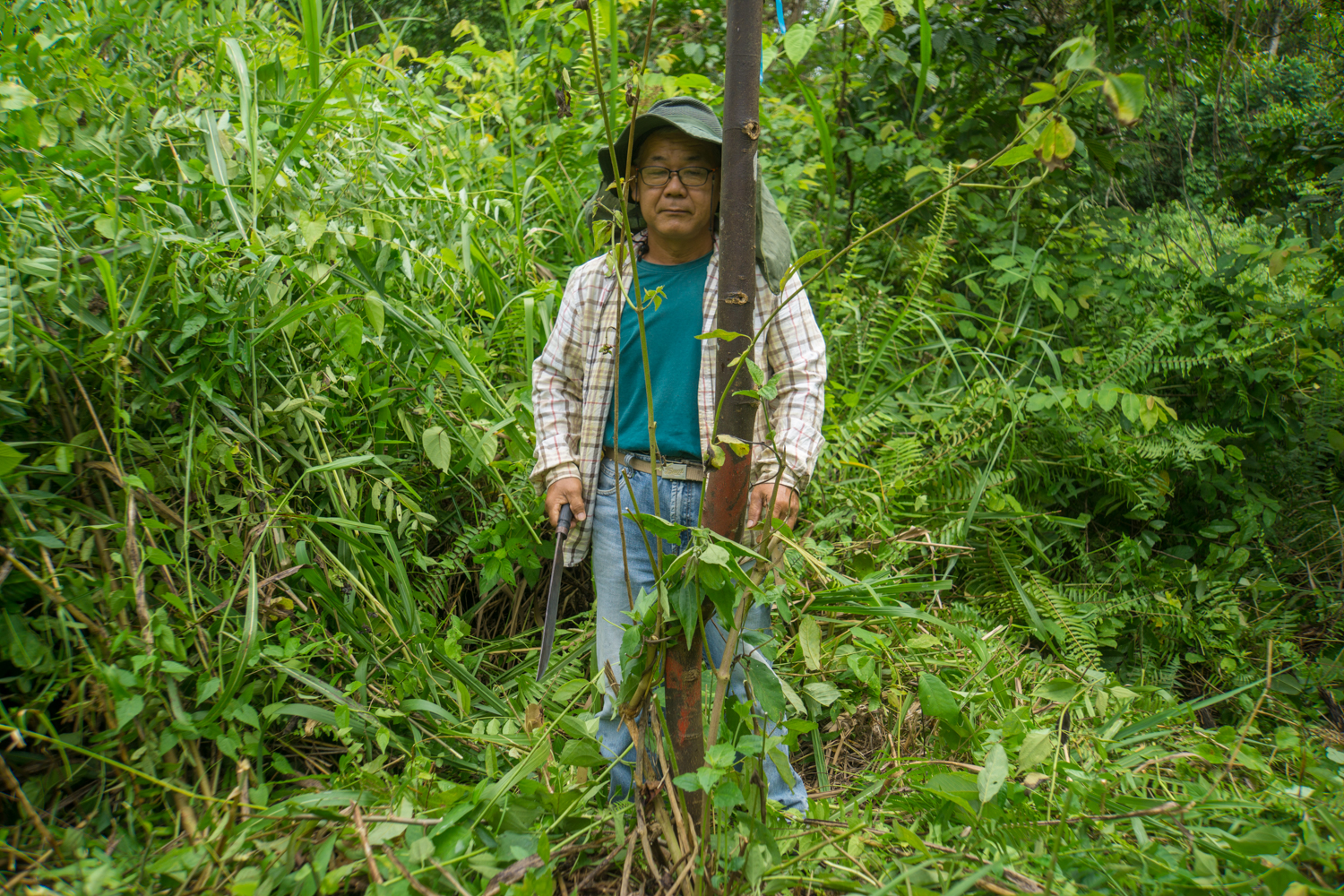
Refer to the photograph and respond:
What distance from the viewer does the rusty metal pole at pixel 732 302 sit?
3.91 feet

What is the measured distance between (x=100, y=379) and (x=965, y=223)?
3.59 meters

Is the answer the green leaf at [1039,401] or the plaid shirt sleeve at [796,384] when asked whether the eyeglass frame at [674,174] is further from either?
the green leaf at [1039,401]

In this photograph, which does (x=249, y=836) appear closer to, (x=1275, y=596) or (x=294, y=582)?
(x=294, y=582)

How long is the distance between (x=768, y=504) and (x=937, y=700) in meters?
0.53

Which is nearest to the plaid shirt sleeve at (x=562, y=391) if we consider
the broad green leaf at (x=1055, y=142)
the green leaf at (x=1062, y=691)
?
the green leaf at (x=1062, y=691)

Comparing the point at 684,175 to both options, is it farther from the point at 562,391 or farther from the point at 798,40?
the point at 798,40

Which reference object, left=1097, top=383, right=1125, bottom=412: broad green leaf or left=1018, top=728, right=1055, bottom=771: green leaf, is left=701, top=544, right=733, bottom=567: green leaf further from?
left=1097, top=383, right=1125, bottom=412: broad green leaf

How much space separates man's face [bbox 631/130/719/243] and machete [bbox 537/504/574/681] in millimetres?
764

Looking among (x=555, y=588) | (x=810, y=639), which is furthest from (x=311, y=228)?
(x=810, y=639)

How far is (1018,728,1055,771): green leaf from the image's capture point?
1.34 m

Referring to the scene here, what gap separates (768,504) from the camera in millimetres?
1688

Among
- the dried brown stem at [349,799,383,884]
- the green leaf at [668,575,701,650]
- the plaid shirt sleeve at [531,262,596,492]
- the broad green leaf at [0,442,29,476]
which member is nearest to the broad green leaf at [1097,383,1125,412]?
the plaid shirt sleeve at [531,262,596,492]

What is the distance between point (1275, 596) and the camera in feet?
10.9

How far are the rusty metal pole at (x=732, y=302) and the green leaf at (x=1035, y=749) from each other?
54 centimetres
